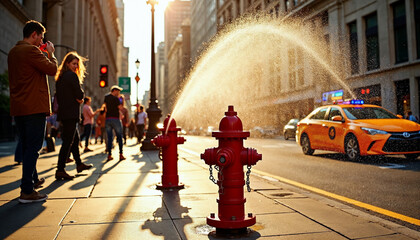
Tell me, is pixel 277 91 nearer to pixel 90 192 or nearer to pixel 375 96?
pixel 375 96

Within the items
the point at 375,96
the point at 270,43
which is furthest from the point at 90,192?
the point at 270,43

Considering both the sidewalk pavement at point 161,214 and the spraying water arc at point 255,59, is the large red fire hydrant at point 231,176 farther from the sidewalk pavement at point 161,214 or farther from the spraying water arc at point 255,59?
the spraying water arc at point 255,59

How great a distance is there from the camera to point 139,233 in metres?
2.86

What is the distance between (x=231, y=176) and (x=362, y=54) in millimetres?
31623

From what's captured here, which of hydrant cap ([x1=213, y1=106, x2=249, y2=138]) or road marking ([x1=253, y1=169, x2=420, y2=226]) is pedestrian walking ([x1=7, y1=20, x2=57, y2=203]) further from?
road marking ([x1=253, y1=169, x2=420, y2=226])

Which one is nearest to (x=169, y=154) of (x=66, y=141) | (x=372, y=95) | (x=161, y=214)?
(x=161, y=214)

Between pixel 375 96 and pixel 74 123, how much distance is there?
26.7 meters

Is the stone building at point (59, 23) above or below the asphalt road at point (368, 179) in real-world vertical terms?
above

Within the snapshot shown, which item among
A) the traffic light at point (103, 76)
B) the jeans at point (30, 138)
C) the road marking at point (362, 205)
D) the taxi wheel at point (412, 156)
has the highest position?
the traffic light at point (103, 76)

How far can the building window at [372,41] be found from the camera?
27.9 meters

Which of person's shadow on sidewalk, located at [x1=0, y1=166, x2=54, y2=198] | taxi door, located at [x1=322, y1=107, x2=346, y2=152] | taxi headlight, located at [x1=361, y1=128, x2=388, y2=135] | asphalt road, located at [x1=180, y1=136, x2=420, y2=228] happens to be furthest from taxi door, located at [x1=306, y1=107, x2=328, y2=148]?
person's shadow on sidewalk, located at [x1=0, y1=166, x2=54, y2=198]

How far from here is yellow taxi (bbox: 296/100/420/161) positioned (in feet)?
26.5

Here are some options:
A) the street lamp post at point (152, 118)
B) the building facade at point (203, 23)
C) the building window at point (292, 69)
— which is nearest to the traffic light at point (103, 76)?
the street lamp post at point (152, 118)

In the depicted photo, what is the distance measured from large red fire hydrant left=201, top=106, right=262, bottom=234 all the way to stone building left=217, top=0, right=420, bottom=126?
18248 millimetres
